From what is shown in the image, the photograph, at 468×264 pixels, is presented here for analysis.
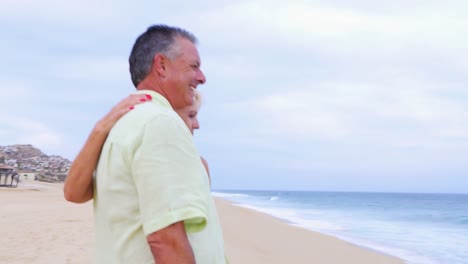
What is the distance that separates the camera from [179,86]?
2.03 meters

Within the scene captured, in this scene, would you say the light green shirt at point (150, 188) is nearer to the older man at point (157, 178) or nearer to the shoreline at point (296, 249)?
the older man at point (157, 178)

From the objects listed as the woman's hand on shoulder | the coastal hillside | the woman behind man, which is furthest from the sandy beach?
the coastal hillside

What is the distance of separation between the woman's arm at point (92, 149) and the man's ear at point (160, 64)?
10cm

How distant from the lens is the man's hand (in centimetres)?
171

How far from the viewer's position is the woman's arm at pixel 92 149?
1.98m

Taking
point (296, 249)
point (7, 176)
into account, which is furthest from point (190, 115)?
point (7, 176)

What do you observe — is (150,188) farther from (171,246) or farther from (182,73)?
(182,73)

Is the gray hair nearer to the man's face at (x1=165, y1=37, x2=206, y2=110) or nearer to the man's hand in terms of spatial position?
the man's face at (x1=165, y1=37, x2=206, y2=110)

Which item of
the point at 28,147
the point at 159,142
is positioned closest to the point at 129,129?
the point at 159,142

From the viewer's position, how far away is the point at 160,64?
2006 mm

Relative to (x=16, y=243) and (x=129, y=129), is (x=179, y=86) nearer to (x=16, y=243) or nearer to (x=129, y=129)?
(x=129, y=129)

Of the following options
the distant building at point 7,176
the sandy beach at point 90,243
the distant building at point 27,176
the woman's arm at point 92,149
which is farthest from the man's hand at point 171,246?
the distant building at point 27,176

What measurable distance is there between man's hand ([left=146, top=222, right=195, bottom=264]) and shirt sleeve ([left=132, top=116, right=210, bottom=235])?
0.8 inches

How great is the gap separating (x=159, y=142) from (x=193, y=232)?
289mm
